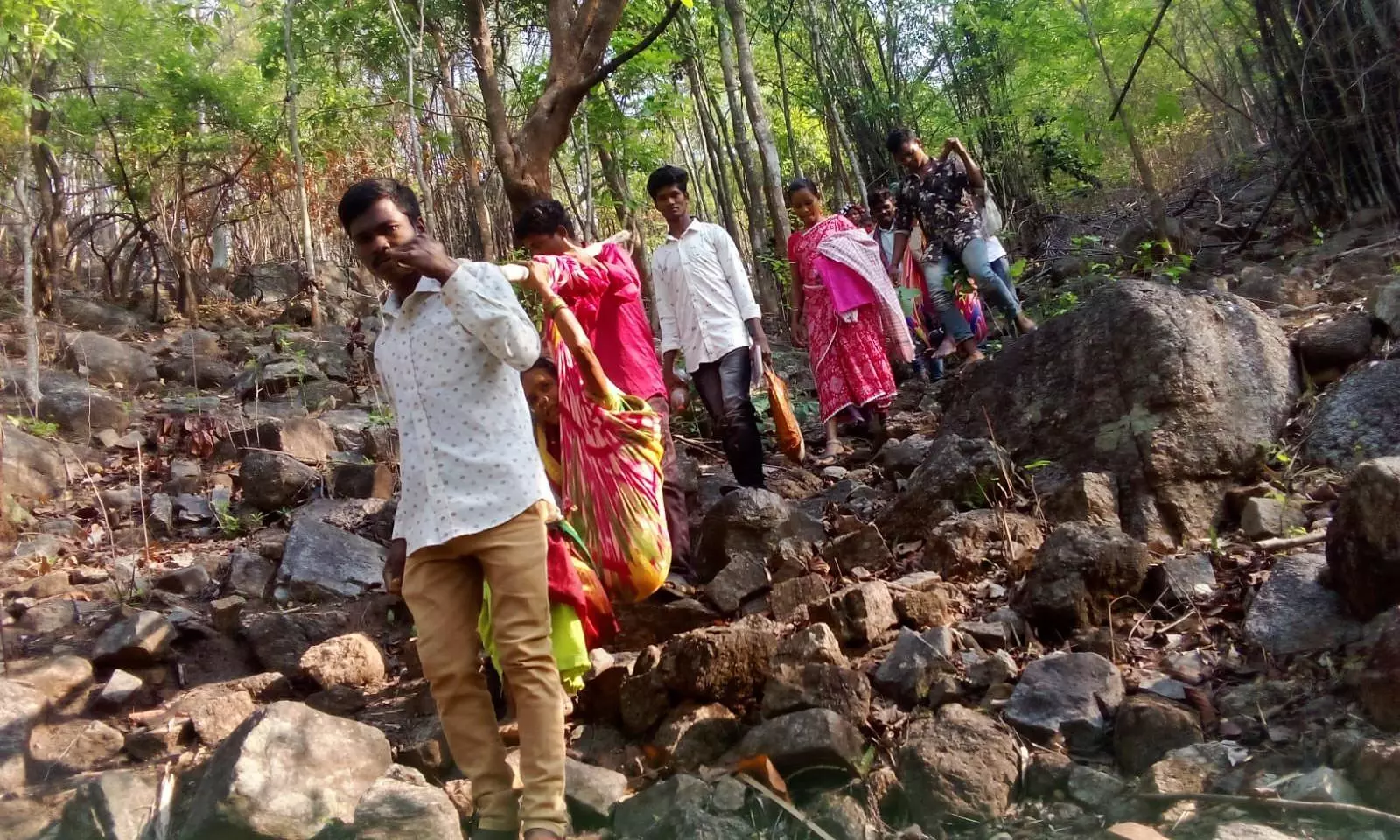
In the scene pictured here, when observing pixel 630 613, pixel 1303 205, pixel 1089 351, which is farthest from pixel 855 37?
pixel 630 613

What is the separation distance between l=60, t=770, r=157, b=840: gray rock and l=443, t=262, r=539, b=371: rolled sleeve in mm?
1541

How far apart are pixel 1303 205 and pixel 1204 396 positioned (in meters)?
5.35

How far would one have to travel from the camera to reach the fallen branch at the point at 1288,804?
1.86m

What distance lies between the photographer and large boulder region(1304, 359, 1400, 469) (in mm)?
3494

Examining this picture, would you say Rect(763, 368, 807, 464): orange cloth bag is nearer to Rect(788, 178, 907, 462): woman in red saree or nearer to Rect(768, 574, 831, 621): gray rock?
Rect(788, 178, 907, 462): woman in red saree

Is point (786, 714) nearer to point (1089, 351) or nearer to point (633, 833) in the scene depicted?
point (633, 833)

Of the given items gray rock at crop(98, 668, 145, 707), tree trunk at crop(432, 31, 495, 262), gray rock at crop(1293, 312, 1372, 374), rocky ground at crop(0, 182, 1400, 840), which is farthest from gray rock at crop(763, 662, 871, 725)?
tree trunk at crop(432, 31, 495, 262)

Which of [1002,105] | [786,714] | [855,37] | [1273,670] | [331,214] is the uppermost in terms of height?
[331,214]

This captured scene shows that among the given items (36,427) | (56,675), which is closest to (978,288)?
(56,675)

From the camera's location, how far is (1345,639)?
255 cm

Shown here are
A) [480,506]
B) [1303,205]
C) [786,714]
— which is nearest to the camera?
[480,506]

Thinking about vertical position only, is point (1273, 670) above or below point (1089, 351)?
below

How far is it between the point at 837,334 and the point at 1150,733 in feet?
11.5

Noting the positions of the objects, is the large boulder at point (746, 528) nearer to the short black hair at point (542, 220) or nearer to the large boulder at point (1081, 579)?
the large boulder at point (1081, 579)
